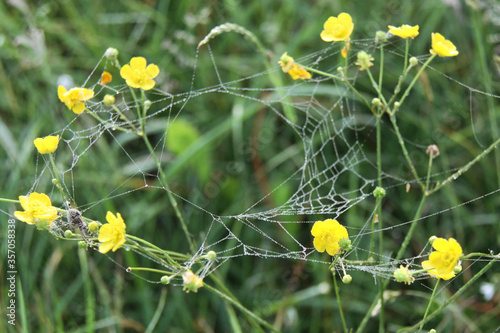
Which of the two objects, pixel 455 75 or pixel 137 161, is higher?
pixel 137 161

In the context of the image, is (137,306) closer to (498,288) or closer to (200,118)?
(200,118)

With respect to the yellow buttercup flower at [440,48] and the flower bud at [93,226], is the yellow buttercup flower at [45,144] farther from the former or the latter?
the yellow buttercup flower at [440,48]

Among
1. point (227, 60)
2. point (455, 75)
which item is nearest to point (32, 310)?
point (227, 60)

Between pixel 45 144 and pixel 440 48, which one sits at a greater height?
pixel 45 144

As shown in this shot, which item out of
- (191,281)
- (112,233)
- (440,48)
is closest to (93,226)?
(112,233)

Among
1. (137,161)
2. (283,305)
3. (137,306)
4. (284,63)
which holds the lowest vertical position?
(283,305)

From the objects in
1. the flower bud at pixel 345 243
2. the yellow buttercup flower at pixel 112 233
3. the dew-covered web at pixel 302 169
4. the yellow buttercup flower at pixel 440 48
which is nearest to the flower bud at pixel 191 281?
the yellow buttercup flower at pixel 112 233

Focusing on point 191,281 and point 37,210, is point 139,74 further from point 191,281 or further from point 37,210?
point 191,281
